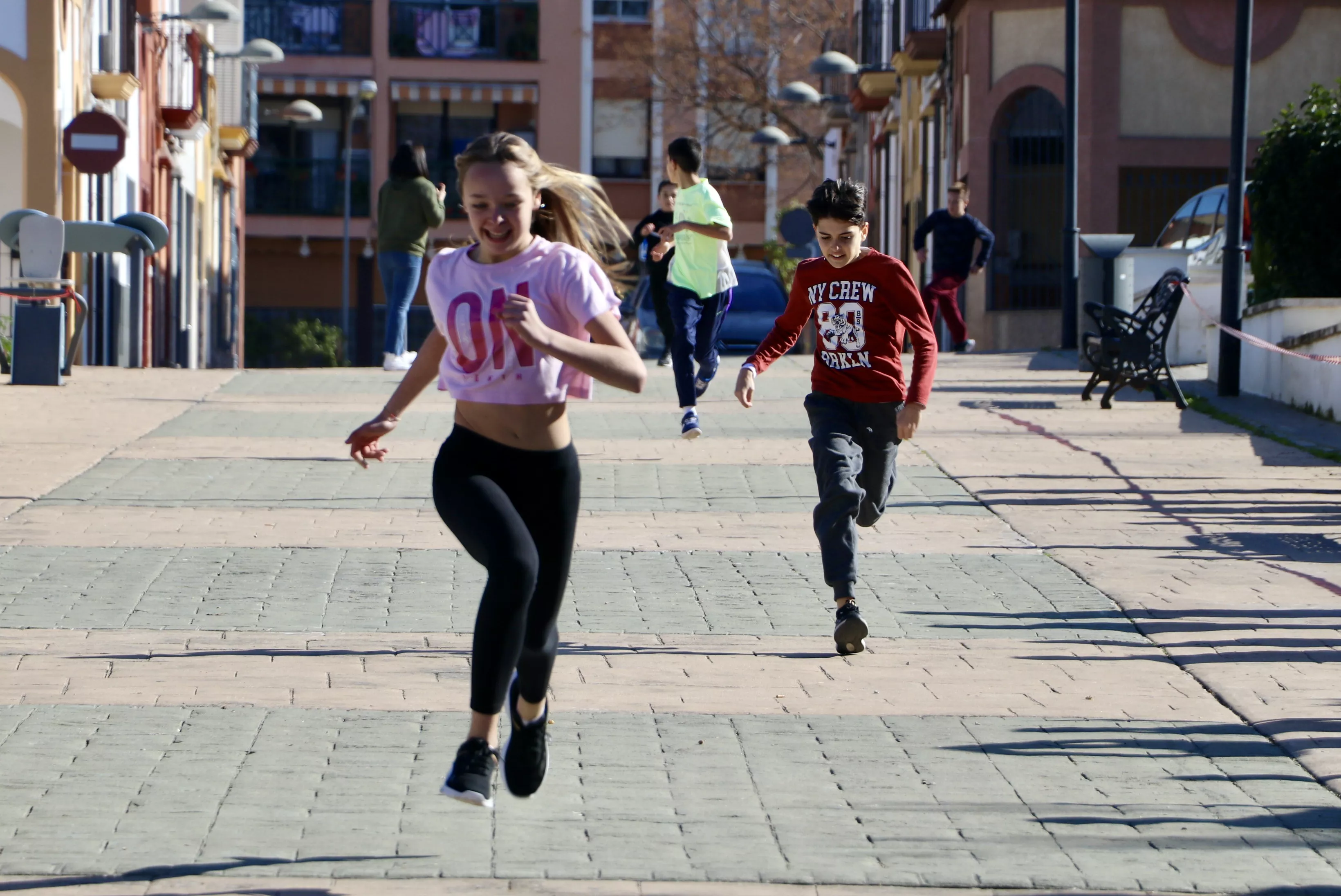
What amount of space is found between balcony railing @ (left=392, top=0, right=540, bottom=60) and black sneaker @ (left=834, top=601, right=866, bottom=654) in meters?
46.7

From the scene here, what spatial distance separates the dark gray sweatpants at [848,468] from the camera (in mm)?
7496

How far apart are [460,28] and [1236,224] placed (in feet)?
123

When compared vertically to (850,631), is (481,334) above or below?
above

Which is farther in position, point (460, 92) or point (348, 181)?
point (460, 92)

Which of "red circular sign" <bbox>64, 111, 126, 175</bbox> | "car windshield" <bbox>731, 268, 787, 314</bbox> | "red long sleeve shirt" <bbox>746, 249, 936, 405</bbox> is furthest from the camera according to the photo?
"car windshield" <bbox>731, 268, 787, 314</bbox>

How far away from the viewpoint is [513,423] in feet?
16.8

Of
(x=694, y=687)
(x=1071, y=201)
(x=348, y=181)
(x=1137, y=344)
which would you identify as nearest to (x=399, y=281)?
(x=1137, y=344)

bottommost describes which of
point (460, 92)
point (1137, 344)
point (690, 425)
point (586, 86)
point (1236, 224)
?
point (690, 425)

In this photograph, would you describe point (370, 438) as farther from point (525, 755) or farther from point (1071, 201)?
point (1071, 201)

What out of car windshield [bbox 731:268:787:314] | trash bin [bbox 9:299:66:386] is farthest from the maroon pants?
trash bin [bbox 9:299:66:386]

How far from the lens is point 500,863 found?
475 cm

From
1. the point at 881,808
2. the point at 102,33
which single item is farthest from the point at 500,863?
the point at 102,33

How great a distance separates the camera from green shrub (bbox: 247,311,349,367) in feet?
147

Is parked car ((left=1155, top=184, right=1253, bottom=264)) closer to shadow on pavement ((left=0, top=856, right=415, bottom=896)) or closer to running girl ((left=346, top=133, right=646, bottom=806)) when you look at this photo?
running girl ((left=346, top=133, right=646, bottom=806))
